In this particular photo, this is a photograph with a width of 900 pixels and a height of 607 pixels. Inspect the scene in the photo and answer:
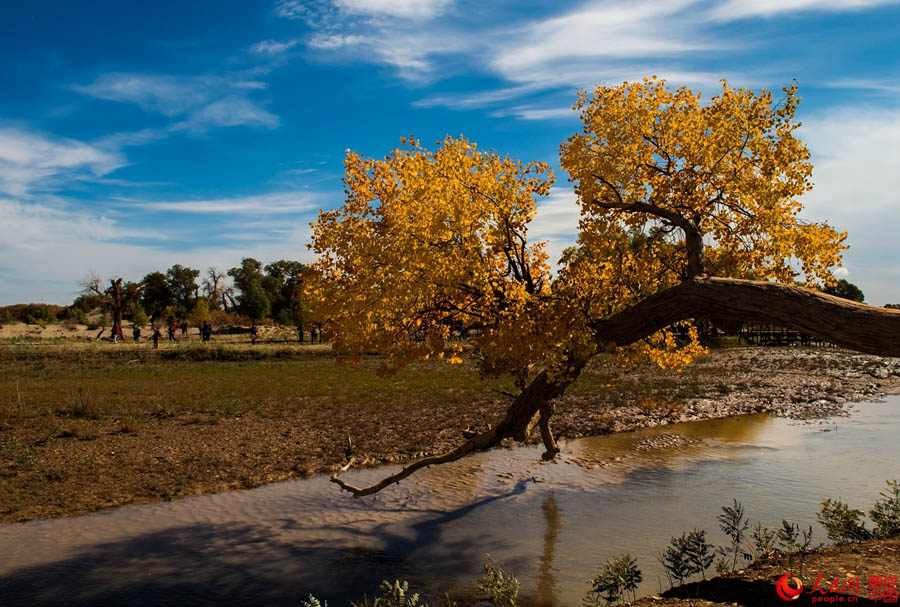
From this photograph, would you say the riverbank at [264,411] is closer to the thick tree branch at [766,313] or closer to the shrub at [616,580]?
the thick tree branch at [766,313]

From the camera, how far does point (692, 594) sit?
26.8 feet

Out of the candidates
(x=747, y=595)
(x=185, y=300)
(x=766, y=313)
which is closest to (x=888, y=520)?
(x=747, y=595)

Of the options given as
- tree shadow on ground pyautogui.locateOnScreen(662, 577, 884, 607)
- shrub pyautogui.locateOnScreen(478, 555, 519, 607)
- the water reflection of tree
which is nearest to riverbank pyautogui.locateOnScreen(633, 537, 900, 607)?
tree shadow on ground pyautogui.locateOnScreen(662, 577, 884, 607)

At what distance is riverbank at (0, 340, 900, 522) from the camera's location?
15.8 metres

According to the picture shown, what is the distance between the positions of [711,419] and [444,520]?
48.2 feet

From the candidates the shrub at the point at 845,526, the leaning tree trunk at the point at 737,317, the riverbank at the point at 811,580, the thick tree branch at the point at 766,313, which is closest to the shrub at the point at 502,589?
the riverbank at the point at 811,580

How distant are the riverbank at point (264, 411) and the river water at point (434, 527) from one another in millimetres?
1638

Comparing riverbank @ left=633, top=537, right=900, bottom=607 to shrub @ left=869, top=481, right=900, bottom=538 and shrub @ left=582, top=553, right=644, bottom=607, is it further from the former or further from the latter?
shrub @ left=869, top=481, right=900, bottom=538

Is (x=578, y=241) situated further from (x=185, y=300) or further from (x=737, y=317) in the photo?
(x=185, y=300)

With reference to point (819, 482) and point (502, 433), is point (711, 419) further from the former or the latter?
point (502, 433)

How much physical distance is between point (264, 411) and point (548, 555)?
51.7 ft

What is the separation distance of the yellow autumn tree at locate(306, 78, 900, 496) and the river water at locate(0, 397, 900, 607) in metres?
1.88

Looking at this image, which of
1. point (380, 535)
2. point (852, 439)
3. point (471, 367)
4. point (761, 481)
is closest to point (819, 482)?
point (761, 481)

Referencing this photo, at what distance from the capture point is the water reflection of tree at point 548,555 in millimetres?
9480
